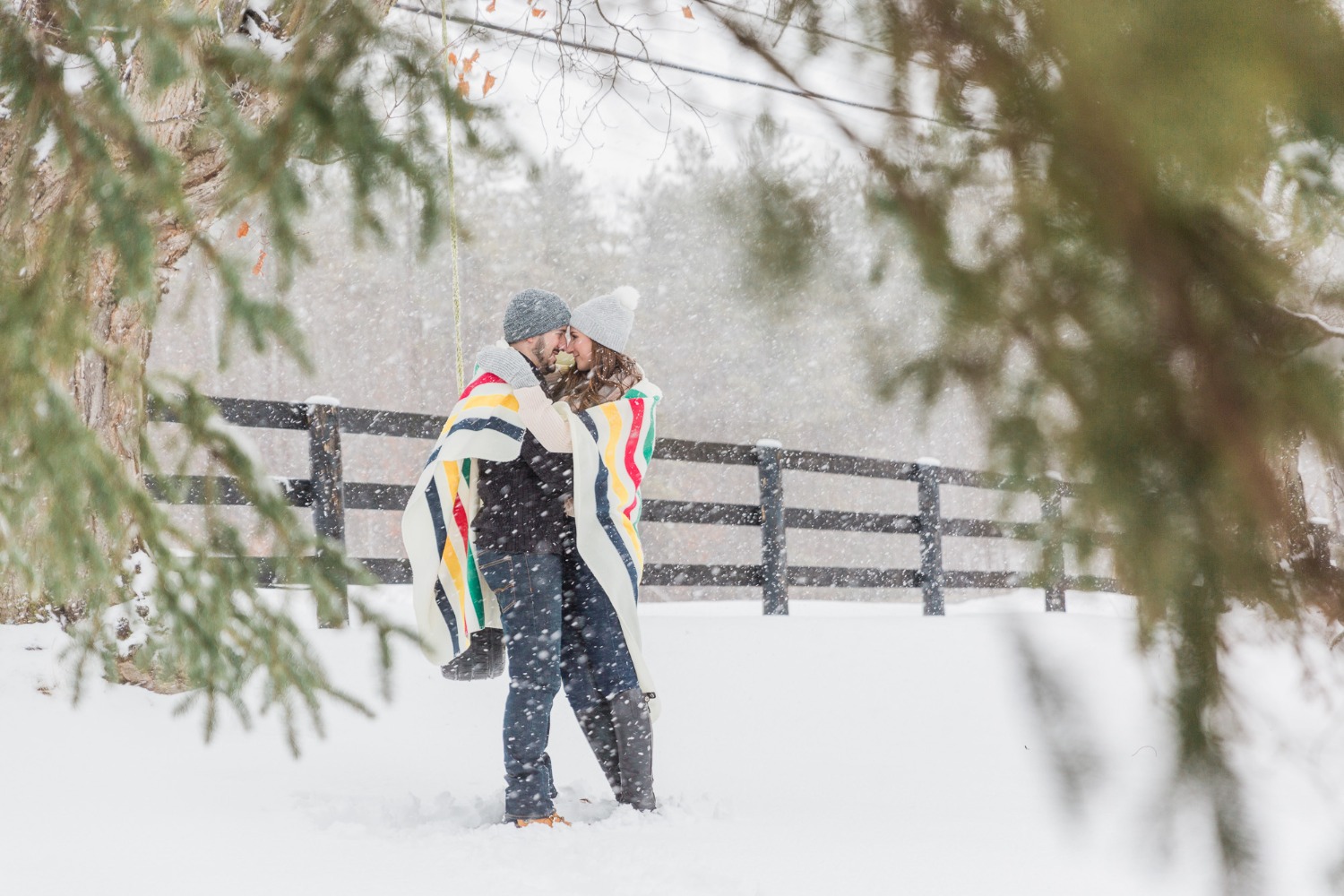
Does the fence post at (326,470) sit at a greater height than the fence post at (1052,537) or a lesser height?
greater

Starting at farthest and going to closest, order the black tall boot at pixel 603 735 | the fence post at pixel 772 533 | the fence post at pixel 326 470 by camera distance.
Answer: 1. the fence post at pixel 772 533
2. the fence post at pixel 326 470
3. the black tall boot at pixel 603 735

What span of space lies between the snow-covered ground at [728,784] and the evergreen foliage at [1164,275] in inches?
4.0

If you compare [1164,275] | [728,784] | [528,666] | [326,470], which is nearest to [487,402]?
[528,666]

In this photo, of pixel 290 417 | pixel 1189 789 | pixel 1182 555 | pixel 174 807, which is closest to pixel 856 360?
pixel 1182 555

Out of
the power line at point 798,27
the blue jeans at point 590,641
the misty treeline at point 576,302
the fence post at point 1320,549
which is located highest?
the misty treeline at point 576,302

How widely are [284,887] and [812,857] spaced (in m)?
1.48

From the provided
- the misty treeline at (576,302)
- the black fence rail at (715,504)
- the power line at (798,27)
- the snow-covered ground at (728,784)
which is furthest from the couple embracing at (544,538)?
the misty treeline at (576,302)

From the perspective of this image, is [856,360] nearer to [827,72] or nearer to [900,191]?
[900,191]

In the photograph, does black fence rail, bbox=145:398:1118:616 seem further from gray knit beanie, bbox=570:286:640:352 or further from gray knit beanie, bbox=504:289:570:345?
gray knit beanie, bbox=570:286:640:352

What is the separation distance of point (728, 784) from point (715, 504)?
10.6ft

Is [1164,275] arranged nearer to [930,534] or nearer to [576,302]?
[930,534]

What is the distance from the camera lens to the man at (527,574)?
3.33 metres

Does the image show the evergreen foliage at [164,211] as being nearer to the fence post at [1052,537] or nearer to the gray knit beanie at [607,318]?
the gray knit beanie at [607,318]

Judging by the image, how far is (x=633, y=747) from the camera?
3506 millimetres
